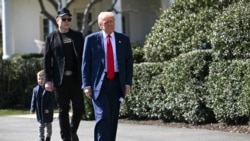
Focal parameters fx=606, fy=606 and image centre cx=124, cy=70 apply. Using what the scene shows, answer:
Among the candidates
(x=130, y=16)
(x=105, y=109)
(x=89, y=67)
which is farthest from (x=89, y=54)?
(x=130, y=16)

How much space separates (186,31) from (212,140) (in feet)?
13.5

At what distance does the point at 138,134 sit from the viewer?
36.3ft

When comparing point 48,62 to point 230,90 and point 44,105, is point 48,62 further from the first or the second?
point 230,90

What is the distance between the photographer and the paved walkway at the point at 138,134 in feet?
33.7

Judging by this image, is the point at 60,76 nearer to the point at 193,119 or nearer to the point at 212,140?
the point at 212,140

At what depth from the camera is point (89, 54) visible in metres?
7.58

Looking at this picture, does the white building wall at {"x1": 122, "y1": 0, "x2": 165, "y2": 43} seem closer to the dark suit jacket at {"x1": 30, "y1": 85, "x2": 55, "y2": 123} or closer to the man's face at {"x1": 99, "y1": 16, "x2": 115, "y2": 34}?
the dark suit jacket at {"x1": 30, "y1": 85, "x2": 55, "y2": 123}

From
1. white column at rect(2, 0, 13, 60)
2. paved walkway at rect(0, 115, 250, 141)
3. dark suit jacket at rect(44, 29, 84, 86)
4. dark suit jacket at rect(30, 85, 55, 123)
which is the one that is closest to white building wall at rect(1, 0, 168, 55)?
white column at rect(2, 0, 13, 60)

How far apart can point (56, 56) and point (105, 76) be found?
52.5 inches

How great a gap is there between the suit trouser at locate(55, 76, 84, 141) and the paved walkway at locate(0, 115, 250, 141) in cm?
206

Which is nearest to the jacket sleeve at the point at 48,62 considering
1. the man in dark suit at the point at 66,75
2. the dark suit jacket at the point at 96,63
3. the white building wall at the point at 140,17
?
the man in dark suit at the point at 66,75

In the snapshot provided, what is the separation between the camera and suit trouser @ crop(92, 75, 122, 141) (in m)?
7.43

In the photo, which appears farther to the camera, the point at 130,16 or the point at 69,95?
the point at 130,16

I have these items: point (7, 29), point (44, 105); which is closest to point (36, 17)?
point (7, 29)
